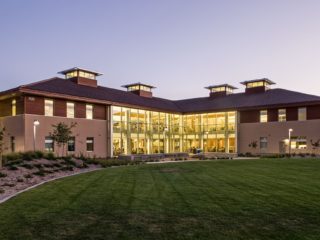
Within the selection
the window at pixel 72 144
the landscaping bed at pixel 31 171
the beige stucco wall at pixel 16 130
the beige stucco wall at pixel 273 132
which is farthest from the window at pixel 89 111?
the beige stucco wall at pixel 273 132

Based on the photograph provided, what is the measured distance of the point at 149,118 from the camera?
40.8m

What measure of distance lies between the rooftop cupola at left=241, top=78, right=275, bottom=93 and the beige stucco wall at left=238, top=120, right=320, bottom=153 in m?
6.90

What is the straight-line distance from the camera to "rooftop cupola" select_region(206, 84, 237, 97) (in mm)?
49094

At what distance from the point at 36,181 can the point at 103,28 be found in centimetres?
2098

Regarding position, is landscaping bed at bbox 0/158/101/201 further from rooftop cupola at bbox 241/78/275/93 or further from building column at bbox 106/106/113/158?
rooftop cupola at bbox 241/78/275/93

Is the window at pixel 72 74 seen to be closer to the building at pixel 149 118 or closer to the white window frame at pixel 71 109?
the building at pixel 149 118

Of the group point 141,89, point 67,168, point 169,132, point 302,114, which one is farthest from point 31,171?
point 302,114

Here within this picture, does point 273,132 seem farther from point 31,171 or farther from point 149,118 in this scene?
point 31,171

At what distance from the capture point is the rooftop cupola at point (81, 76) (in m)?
37.2

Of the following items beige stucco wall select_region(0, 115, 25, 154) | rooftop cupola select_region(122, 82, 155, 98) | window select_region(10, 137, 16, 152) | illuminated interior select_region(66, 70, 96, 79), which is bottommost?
window select_region(10, 137, 16, 152)

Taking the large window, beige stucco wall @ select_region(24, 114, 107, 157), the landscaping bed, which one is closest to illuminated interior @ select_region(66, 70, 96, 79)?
beige stucco wall @ select_region(24, 114, 107, 157)

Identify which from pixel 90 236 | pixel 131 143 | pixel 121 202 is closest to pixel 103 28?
pixel 131 143

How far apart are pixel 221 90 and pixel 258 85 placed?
6284 mm

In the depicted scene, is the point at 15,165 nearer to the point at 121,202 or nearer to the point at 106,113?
the point at 121,202
